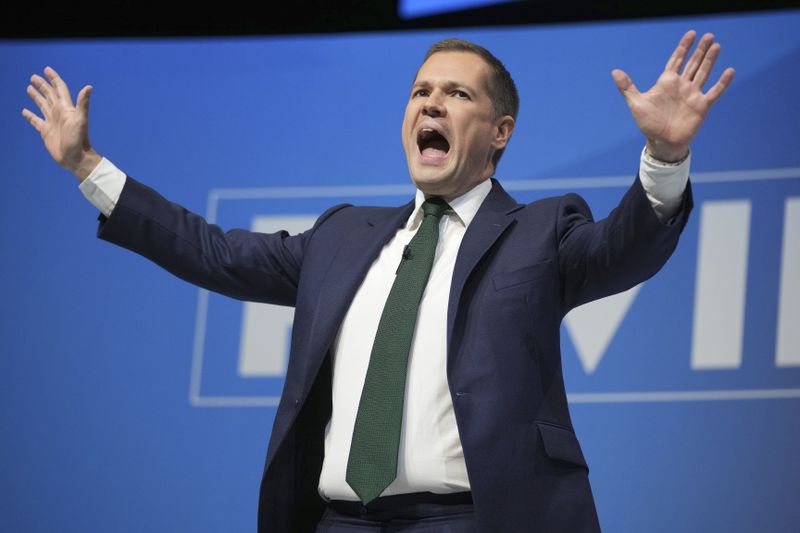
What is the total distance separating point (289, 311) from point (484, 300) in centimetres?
149

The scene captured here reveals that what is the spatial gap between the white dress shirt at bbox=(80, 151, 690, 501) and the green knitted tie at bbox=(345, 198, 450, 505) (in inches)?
0.8

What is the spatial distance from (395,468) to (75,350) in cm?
188

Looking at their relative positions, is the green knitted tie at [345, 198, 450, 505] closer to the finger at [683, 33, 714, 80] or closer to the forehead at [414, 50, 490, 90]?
the forehead at [414, 50, 490, 90]

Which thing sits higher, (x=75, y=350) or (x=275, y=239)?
(x=275, y=239)

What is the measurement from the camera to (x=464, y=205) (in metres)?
2.05

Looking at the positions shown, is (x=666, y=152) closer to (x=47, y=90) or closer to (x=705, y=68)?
(x=705, y=68)

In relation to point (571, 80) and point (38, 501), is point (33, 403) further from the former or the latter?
point (571, 80)

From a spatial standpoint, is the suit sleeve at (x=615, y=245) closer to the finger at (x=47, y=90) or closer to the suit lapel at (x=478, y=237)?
the suit lapel at (x=478, y=237)

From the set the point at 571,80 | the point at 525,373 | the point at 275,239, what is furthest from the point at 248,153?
the point at 525,373

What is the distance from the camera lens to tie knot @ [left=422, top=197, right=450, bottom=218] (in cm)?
202

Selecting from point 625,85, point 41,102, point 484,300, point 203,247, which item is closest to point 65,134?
point 41,102

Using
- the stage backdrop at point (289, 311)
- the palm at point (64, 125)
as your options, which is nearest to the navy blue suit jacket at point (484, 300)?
the palm at point (64, 125)

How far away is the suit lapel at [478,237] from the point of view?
180 cm

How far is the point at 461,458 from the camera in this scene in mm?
1721
